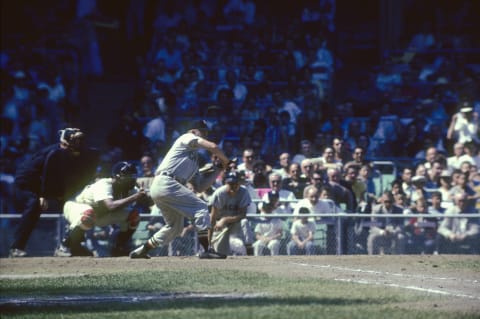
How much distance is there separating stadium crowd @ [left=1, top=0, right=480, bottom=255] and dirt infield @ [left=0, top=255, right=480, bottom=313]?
3.15ft

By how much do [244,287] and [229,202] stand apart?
14.0ft

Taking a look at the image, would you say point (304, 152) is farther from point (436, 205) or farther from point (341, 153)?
point (436, 205)

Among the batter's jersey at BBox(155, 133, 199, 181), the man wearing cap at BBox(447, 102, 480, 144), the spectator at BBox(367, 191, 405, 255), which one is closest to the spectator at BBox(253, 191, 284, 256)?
the spectator at BBox(367, 191, 405, 255)

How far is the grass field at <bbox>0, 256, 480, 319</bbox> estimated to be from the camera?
9695 millimetres

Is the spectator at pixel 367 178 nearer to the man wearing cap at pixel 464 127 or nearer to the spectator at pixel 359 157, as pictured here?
the spectator at pixel 359 157

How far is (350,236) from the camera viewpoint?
1573 cm

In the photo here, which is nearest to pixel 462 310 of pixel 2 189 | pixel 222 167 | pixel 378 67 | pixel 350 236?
pixel 222 167

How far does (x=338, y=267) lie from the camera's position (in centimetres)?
1358

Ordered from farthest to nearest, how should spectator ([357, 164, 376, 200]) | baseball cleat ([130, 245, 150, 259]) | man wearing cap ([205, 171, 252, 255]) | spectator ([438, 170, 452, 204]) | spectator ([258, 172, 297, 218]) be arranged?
spectator ([357, 164, 376, 200]) < spectator ([438, 170, 452, 204]) < spectator ([258, 172, 297, 218]) < man wearing cap ([205, 171, 252, 255]) < baseball cleat ([130, 245, 150, 259])

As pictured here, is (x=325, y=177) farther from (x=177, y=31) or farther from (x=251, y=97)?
(x=177, y=31)

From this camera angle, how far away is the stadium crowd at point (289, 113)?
16406mm

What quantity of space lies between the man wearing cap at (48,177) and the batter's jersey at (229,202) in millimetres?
1817

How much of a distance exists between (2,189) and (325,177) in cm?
522

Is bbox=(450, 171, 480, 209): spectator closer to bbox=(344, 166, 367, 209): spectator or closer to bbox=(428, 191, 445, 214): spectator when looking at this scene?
bbox=(428, 191, 445, 214): spectator
